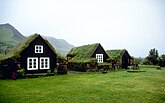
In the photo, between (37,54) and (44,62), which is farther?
(44,62)

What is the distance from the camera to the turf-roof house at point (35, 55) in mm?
24391

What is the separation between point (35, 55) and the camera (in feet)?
83.9

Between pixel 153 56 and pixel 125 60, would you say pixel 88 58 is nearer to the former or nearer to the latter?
pixel 125 60

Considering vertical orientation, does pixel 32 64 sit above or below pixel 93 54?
below

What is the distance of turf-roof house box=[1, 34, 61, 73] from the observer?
80.0 ft

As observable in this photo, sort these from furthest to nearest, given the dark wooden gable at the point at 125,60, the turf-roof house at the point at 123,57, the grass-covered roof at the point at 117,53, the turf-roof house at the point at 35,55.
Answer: the dark wooden gable at the point at 125,60 → the turf-roof house at the point at 123,57 → the grass-covered roof at the point at 117,53 → the turf-roof house at the point at 35,55

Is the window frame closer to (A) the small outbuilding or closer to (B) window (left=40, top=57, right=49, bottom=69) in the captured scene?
(B) window (left=40, top=57, right=49, bottom=69)

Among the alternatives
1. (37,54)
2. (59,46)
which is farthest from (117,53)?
(59,46)

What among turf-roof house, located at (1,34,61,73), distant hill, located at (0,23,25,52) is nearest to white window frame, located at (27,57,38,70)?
turf-roof house, located at (1,34,61,73)

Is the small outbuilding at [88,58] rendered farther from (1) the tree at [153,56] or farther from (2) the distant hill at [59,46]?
(2) the distant hill at [59,46]

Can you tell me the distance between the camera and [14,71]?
2327 centimetres

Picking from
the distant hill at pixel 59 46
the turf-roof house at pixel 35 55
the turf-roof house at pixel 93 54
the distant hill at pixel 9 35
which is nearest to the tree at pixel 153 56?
the turf-roof house at pixel 93 54

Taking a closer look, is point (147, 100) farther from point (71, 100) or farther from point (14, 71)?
point (14, 71)

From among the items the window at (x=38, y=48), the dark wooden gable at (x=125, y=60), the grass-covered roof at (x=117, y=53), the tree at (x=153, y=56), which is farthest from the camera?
the tree at (x=153, y=56)
